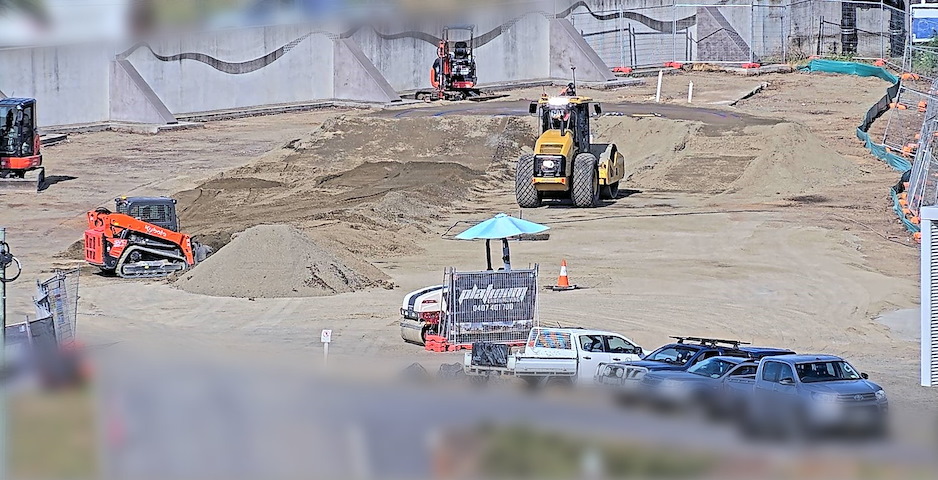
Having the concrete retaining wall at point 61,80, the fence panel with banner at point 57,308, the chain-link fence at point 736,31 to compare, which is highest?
the chain-link fence at point 736,31

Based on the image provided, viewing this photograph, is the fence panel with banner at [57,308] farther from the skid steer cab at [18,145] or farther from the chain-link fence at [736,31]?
the chain-link fence at [736,31]

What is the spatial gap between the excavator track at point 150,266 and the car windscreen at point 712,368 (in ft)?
49.2

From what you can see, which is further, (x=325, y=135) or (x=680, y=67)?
(x=680, y=67)

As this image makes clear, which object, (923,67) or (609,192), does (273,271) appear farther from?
(923,67)

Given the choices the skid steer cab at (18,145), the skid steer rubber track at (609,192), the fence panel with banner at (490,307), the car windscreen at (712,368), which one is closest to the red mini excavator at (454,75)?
the skid steer rubber track at (609,192)

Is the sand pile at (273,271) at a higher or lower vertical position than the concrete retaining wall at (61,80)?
lower

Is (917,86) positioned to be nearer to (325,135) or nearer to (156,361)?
(325,135)

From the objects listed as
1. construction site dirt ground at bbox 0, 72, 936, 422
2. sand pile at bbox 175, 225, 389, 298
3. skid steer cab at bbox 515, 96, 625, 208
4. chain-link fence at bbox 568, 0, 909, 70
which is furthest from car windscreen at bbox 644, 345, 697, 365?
chain-link fence at bbox 568, 0, 909, 70

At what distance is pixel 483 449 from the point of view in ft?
23.5

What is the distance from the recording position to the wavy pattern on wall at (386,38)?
5397cm

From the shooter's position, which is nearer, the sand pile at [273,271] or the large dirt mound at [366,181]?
the sand pile at [273,271]

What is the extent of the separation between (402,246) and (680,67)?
130 ft

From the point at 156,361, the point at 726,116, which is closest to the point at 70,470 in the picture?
the point at 156,361

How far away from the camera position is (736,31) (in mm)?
70500
